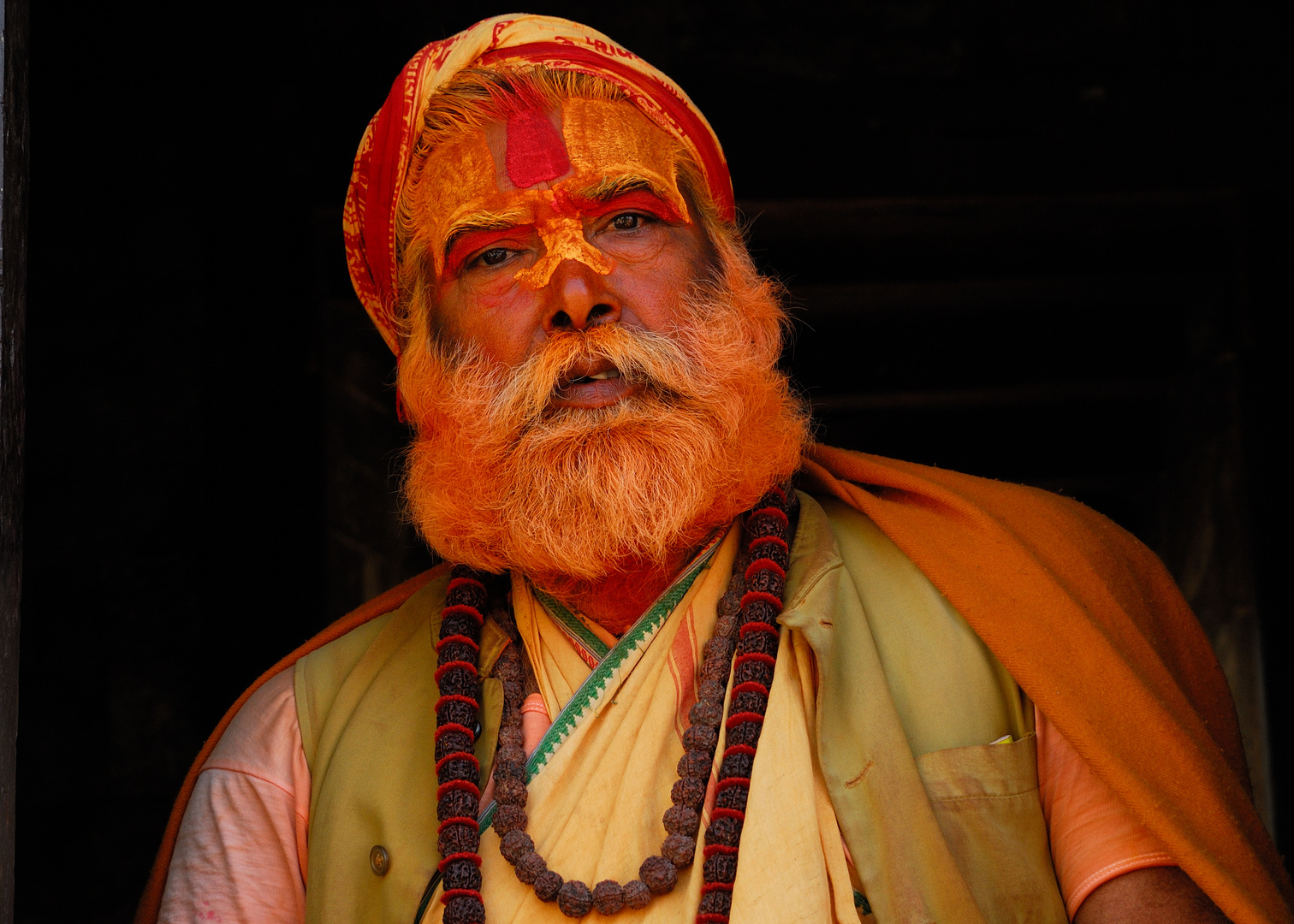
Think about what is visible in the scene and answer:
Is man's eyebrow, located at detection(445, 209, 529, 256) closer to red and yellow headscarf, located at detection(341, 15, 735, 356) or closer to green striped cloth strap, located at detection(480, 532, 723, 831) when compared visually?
red and yellow headscarf, located at detection(341, 15, 735, 356)

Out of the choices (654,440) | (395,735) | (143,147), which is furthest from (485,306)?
(143,147)

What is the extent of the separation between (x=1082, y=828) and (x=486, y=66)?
163cm

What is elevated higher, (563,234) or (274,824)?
(563,234)

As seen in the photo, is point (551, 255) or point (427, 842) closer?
point (427, 842)

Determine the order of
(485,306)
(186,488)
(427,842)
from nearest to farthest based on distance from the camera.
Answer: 1. (427,842)
2. (485,306)
3. (186,488)

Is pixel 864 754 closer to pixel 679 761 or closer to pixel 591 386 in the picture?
pixel 679 761

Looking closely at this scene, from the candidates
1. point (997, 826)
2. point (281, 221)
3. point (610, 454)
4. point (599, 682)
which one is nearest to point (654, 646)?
point (599, 682)

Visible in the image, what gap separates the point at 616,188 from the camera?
233 cm

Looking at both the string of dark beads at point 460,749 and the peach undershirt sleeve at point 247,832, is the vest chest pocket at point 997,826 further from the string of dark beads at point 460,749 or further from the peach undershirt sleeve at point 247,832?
the peach undershirt sleeve at point 247,832

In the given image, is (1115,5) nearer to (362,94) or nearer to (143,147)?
(362,94)

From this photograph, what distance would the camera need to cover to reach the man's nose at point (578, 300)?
2238 millimetres

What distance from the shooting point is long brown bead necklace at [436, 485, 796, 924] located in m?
1.86

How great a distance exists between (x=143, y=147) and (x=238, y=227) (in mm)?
309

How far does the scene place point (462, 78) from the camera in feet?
7.91
